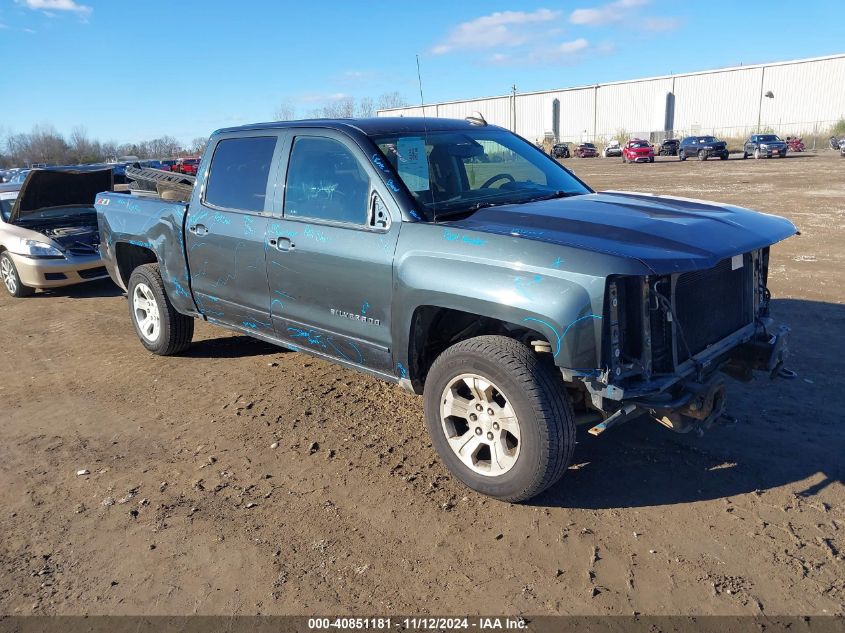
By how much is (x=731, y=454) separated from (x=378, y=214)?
2.52 meters

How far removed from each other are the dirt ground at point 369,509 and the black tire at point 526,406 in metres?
0.20

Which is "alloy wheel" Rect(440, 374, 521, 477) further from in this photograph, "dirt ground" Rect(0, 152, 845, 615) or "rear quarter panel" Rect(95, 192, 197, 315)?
"rear quarter panel" Rect(95, 192, 197, 315)

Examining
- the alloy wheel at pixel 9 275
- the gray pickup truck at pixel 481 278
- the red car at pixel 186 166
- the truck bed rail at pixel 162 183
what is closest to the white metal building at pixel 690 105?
the red car at pixel 186 166

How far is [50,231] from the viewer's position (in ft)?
30.3

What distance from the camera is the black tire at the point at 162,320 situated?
5.71 meters

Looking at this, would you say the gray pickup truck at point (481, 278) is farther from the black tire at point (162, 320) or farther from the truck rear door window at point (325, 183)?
the black tire at point (162, 320)

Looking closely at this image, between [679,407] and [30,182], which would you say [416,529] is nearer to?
[679,407]

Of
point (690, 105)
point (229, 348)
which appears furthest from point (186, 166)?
point (690, 105)

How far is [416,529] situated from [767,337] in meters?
2.44

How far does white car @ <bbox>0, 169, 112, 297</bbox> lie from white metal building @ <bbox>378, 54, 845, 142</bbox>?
47002 mm

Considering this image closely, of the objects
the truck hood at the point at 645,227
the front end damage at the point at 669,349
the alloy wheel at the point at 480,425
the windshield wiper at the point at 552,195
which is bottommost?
the alloy wheel at the point at 480,425

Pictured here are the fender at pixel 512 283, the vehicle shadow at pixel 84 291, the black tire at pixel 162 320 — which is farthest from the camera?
the vehicle shadow at pixel 84 291

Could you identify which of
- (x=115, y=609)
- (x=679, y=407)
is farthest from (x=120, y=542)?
(x=679, y=407)

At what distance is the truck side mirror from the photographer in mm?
3785
